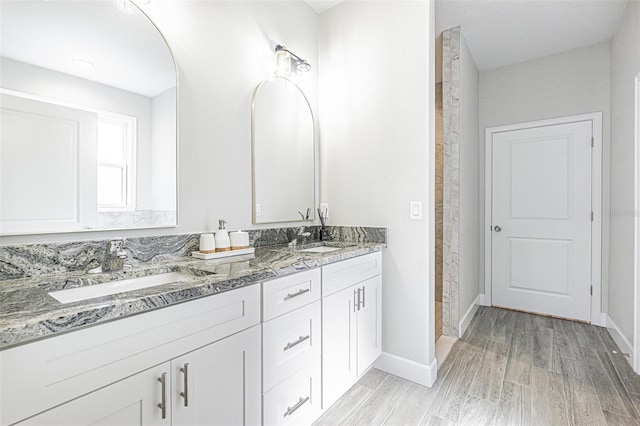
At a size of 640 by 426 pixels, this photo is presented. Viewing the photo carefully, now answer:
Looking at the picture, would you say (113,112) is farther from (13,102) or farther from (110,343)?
(110,343)

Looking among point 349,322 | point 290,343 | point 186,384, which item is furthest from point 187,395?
point 349,322

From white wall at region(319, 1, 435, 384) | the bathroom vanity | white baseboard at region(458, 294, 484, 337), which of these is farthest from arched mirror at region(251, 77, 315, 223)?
white baseboard at region(458, 294, 484, 337)

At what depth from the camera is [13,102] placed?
3.60ft

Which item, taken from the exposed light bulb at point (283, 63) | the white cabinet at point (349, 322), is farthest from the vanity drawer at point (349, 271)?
the exposed light bulb at point (283, 63)

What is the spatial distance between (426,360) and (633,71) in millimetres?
2642

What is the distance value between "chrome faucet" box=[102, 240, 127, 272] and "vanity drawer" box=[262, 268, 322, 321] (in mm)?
618

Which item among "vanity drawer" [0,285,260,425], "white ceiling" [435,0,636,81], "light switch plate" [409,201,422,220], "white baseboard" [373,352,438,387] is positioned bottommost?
"white baseboard" [373,352,438,387]

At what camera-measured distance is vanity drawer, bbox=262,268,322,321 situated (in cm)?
129

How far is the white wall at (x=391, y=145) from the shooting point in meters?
2.02

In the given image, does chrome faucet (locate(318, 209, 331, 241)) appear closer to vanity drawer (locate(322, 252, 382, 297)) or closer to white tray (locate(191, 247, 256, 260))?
vanity drawer (locate(322, 252, 382, 297))

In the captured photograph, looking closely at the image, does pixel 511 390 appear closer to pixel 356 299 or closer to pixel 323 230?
pixel 356 299

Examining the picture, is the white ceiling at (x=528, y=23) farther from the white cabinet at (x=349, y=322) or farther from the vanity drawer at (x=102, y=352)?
the vanity drawer at (x=102, y=352)

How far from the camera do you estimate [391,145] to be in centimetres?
215

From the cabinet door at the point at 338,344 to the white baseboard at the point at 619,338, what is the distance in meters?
2.19
